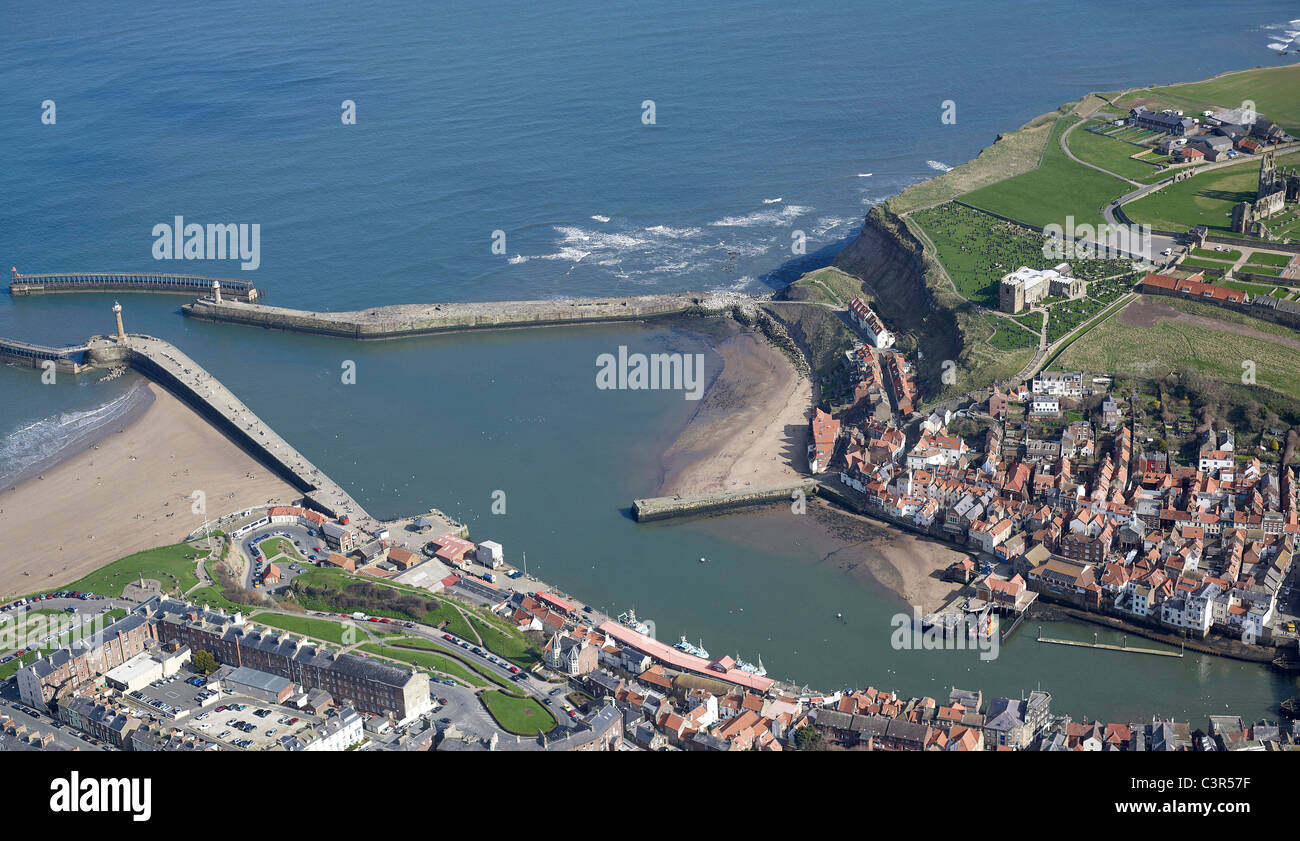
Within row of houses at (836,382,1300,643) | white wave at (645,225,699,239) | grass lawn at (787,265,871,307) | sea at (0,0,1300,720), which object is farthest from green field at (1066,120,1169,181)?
row of houses at (836,382,1300,643)

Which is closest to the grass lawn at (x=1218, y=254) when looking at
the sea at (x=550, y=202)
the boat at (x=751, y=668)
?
the sea at (x=550, y=202)

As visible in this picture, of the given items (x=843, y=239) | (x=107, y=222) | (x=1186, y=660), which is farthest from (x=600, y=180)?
(x=1186, y=660)

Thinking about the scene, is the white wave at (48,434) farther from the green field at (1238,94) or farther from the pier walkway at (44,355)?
the green field at (1238,94)

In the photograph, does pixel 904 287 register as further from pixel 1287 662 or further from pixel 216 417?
pixel 216 417

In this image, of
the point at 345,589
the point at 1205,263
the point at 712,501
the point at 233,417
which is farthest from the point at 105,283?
the point at 1205,263

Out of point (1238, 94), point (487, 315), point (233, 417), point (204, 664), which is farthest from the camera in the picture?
point (1238, 94)

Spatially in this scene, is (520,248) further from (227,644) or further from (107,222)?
(227,644)
